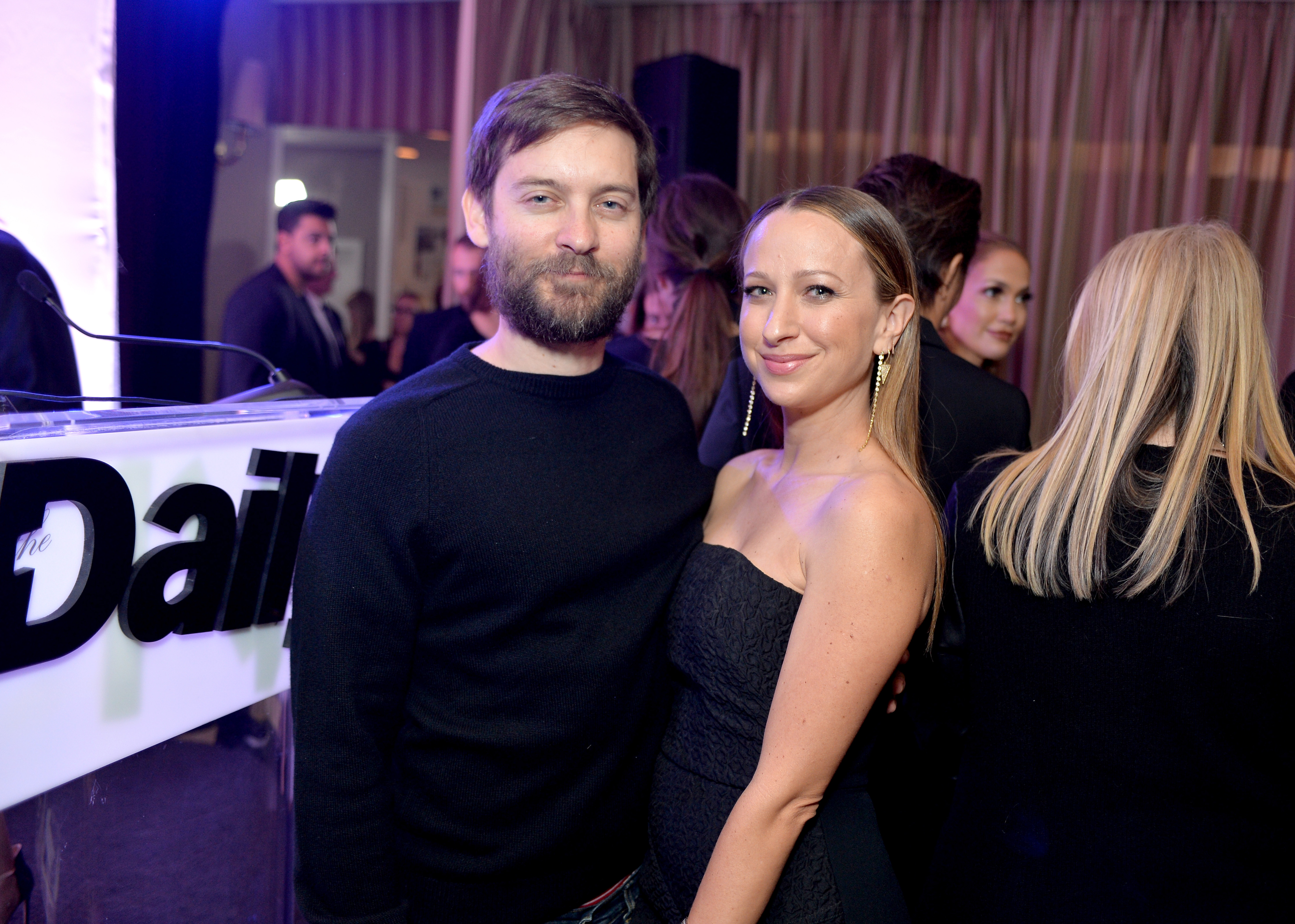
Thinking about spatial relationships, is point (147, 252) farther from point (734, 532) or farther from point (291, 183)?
point (734, 532)

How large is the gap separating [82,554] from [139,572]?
0.26 feet

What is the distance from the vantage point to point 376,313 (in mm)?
4355

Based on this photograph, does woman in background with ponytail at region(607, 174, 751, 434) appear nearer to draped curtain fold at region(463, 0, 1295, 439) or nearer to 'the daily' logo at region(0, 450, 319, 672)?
'the daily' logo at region(0, 450, 319, 672)

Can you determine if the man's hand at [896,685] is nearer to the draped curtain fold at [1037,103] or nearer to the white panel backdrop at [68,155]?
the white panel backdrop at [68,155]

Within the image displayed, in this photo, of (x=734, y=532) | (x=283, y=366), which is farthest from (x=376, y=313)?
(x=734, y=532)

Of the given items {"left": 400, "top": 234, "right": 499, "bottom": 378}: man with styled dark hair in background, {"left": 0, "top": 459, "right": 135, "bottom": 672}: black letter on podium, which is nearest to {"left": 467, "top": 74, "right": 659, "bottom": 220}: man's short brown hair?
{"left": 0, "top": 459, "right": 135, "bottom": 672}: black letter on podium

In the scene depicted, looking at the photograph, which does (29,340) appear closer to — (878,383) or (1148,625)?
(878,383)

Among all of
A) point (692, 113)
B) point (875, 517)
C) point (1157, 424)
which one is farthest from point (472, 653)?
point (692, 113)

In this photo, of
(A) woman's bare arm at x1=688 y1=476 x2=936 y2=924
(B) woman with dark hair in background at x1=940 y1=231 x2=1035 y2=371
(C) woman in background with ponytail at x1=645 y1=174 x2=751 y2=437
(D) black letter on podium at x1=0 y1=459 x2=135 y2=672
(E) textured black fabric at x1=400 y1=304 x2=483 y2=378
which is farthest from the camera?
(E) textured black fabric at x1=400 y1=304 x2=483 y2=378

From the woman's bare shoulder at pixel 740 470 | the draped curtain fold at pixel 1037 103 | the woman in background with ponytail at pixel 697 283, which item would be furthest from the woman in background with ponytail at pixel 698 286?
the draped curtain fold at pixel 1037 103

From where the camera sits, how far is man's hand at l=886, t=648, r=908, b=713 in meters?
1.34

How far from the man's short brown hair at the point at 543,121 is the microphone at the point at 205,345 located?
451 millimetres

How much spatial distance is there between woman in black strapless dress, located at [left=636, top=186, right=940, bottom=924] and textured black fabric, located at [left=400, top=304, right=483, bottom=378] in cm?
259

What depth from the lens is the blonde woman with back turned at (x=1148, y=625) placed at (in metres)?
1.12
